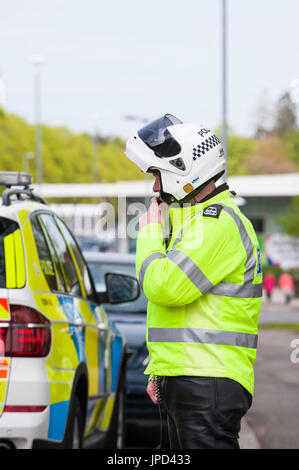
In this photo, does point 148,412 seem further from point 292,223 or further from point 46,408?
point 292,223

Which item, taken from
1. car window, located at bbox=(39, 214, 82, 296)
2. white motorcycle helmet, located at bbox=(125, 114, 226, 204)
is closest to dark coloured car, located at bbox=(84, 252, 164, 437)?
car window, located at bbox=(39, 214, 82, 296)

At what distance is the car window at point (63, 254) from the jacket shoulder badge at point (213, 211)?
6.10 ft

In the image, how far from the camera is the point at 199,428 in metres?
3.51

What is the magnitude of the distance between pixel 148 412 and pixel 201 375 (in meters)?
4.42

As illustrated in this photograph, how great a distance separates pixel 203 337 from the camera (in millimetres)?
3529

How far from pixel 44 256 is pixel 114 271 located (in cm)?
409

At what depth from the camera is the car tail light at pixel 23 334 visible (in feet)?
14.4

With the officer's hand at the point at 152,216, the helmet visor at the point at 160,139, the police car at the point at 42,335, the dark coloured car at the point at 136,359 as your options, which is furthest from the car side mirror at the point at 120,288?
the helmet visor at the point at 160,139

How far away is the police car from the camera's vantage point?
172 inches

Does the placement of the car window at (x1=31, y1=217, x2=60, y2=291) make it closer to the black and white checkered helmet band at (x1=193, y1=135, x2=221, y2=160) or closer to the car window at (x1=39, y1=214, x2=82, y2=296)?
the car window at (x1=39, y1=214, x2=82, y2=296)

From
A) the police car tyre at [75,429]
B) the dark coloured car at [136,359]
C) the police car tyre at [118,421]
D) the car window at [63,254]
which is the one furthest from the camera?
the dark coloured car at [136,359]

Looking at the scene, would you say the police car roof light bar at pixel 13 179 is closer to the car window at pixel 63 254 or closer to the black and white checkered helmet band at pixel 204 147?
the car window at pixel 63 254

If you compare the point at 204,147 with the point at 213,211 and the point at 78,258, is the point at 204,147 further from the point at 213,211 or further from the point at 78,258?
the point at 78,258

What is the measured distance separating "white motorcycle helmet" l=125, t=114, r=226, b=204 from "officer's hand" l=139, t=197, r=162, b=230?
0.23 ft
